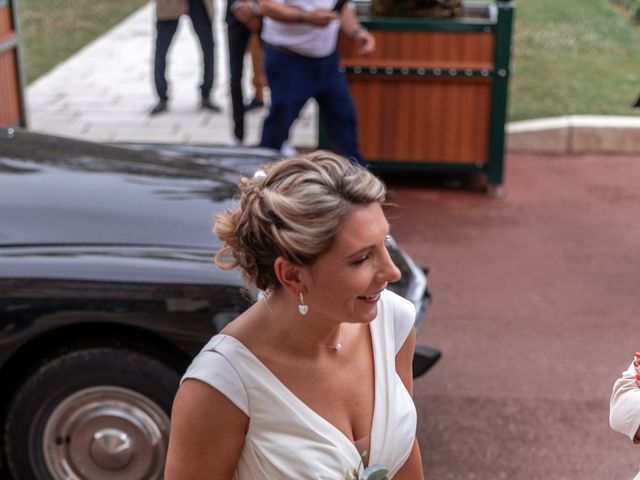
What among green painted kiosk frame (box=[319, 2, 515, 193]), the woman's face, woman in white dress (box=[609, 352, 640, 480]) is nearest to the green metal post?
green painted kiosk frame (box=[319, 2, 515, 193])

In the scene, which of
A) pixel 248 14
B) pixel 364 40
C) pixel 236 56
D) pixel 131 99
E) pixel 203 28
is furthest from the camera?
pixel 131 99

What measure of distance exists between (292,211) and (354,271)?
0.19 m

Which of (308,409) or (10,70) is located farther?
(10,70)

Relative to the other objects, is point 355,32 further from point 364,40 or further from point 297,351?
point 297,351

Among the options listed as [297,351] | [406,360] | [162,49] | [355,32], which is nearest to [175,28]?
[162,49]

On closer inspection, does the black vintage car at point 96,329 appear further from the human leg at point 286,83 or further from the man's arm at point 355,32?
the man's arm at point 355,32

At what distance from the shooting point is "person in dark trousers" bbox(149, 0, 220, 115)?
1020 centimetres

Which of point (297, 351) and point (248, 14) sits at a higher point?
point (297, 351)

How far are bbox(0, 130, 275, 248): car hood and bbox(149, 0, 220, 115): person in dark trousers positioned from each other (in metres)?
4.94

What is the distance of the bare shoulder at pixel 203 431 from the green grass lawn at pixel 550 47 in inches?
327

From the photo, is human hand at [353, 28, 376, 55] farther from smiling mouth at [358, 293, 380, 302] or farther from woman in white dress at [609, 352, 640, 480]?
smiling mouth at [358, 293, 380, 302]

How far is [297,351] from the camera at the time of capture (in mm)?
2590

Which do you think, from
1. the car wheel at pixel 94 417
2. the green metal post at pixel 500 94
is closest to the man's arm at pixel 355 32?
the green metal post at pixel 500 94

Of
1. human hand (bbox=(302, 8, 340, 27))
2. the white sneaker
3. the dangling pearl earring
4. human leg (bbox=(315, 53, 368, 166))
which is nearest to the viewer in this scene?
the dangling pearl earring
